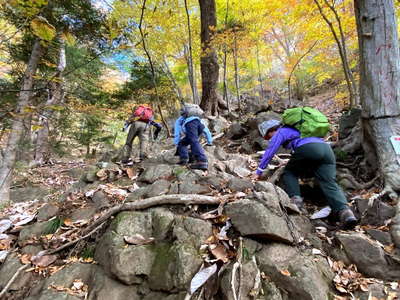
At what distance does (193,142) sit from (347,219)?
3307mm

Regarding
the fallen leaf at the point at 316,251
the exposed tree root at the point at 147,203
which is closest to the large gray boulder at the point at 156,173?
the exposed tree root at the point at 147,203

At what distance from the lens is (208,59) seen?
35.7 ft

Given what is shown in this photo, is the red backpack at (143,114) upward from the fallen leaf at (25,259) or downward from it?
upward

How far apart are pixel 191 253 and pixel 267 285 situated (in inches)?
33.4

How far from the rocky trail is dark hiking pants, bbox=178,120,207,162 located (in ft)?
4.20

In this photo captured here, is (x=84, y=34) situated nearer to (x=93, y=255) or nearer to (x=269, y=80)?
(x=93, y=255)

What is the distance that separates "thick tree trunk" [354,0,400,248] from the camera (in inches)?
140

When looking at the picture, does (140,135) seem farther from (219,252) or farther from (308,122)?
(219,252)

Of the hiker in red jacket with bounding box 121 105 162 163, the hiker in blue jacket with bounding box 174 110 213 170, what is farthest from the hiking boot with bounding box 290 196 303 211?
the hiker in red jacket with bounding box 121 105 162 163

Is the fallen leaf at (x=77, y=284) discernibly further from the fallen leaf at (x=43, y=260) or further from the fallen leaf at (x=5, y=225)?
the fallen leaf at (x=5, y=225)

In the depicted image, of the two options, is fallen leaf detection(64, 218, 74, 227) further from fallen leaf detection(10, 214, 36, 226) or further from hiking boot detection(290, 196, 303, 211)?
hiking boot detection(290, 196, 303, 211)

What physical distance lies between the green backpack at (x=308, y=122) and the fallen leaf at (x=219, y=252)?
230 centimetres

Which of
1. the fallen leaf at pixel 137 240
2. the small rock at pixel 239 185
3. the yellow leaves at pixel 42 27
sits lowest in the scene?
the fallen leaf at pixel 137 240

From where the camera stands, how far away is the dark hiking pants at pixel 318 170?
3170 mm
